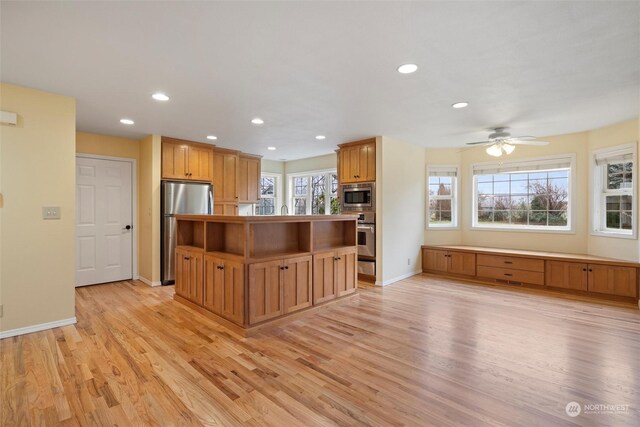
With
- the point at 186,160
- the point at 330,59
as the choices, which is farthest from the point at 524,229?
the point at 186,160

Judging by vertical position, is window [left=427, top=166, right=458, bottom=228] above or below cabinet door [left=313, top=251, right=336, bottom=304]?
above

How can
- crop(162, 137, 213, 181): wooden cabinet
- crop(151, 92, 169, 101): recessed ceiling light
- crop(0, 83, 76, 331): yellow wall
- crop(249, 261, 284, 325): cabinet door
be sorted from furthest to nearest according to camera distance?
crop(162, 137, 213, 181): wooden cabinet → crop(151, 92, 169, 101): recessed ceiling light → crop(249, 261, 284, 325): cabinet door → crop(0, 83, 76, 331): yellow wall

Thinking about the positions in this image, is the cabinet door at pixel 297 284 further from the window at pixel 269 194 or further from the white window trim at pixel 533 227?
the window at pixel 269 194

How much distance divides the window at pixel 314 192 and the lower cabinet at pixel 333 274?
2511 millimetres

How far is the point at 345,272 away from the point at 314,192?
3.58 m

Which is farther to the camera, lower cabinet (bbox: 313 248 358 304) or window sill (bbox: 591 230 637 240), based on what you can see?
window sill (bbox: 591 230 637 240)

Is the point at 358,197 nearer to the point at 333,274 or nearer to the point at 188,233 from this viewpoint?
the point at 333,274

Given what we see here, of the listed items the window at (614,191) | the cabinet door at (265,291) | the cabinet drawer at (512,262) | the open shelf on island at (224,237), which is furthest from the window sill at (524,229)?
the open shelf on island at (224,237)

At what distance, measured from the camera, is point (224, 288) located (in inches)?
136

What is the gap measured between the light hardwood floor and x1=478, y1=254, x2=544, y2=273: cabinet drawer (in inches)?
44.6

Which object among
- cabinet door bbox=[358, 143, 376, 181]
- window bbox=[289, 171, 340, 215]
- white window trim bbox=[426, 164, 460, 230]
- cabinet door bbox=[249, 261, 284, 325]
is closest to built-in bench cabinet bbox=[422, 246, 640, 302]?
Result: white window trim bbox=[426, 164, 460, 230]

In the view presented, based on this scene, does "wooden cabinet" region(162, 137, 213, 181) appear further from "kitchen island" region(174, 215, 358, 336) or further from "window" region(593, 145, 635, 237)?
"window" region(593, 145, 635, 237)

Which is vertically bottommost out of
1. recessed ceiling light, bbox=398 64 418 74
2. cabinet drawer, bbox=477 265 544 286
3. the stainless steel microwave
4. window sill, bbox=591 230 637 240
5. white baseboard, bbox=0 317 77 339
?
white baseboard, bbox=0 317 77 339

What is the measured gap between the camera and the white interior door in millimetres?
5039
